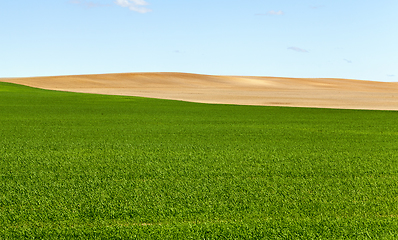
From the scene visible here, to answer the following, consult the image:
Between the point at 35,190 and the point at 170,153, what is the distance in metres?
2.66

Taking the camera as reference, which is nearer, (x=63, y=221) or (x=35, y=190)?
(x=63, y=221)

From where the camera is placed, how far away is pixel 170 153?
695 centimetres

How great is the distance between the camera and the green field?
368 centimetres

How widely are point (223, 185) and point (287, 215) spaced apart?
110 cm

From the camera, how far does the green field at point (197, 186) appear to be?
3684 millimetres

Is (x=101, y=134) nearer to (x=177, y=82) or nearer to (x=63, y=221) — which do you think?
(x=63, y=221)

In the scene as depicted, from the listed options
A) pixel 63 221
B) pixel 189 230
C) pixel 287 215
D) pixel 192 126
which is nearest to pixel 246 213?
pixel 287 215

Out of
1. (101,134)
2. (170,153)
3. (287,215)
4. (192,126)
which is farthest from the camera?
(192,126)

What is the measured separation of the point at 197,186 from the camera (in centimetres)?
486

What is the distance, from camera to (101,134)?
941cm

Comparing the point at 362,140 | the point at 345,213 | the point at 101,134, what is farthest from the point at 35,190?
the point at 362,140

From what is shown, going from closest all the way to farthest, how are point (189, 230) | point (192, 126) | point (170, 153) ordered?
point (189, 230) < point (170, 153) < point (192, 126)

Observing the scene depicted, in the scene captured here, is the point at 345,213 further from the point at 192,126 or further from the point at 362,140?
the point at 192,126

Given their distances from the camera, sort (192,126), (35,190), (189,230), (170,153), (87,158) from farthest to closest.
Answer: (192,126) < (170,153) < (87,158) < (35,190) < (189,230)
